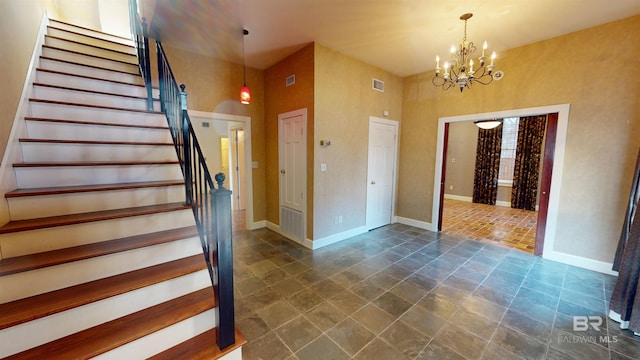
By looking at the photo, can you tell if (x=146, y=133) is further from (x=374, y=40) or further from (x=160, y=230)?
(x=374, y=40)

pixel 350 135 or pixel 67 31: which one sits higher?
pixel 67 31

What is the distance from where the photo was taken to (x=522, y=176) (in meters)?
6.33

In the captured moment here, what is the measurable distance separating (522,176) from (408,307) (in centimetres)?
632

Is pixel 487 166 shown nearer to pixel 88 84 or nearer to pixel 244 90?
pixel 244 90

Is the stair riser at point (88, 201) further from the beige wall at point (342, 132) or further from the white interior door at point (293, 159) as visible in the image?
the beige wall at point (342, 132)

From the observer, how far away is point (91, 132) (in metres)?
2.24

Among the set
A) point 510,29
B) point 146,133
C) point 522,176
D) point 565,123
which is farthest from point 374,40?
point 522,176

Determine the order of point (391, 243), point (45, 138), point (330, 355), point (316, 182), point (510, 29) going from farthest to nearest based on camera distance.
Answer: point (391, 243)
point (316, 182)
point (510, 29)
point (45, 138)
point (330, 355)

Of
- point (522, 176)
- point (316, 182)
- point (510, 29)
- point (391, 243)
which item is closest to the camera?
point (510, 29)

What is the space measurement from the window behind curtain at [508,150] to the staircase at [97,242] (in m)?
8.09

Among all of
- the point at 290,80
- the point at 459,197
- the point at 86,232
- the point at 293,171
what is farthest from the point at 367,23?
the point at 459,197

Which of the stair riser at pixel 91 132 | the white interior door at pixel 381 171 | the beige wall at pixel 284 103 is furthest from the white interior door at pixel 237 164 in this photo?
the white interior door at pixel 381 171

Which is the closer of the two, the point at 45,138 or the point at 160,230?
the point at 160,230

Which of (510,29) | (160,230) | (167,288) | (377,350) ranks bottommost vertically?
(377,350)
